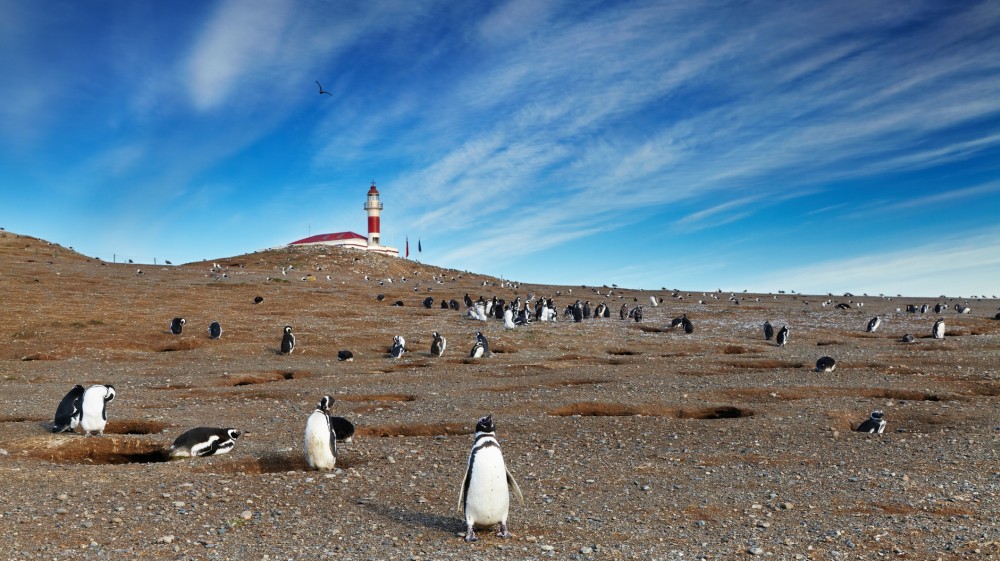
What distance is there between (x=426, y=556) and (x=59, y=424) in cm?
841

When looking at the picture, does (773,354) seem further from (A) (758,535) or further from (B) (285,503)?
(B) (285,503)

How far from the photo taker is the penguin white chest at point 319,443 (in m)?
9.55

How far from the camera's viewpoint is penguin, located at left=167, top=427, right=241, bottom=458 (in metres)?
10.3

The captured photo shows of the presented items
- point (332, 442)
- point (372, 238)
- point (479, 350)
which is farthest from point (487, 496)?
point (372, 238)

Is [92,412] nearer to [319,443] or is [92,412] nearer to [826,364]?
[319,443]

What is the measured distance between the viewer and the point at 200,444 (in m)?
10.4

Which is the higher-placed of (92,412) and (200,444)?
(92,412)

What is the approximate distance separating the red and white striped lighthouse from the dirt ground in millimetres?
51968

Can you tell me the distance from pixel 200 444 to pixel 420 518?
14.4 feet

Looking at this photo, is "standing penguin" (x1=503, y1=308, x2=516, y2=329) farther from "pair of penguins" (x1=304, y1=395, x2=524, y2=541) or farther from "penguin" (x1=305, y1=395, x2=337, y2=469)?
"pair of penguins" (x1=304, y1=395, x2=524, y2=541)

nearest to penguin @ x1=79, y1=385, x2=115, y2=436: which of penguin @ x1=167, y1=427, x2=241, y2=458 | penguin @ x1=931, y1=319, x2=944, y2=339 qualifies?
penguin @ x1=167, y1=427, x2=241, y2=458

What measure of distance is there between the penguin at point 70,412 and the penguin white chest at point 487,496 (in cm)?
784

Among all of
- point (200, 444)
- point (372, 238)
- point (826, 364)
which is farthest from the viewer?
point (372, 238)

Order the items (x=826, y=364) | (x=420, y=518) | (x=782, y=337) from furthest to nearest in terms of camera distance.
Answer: (x=782, y=337) < (x=826, y=364) < (x=420, y=518)
